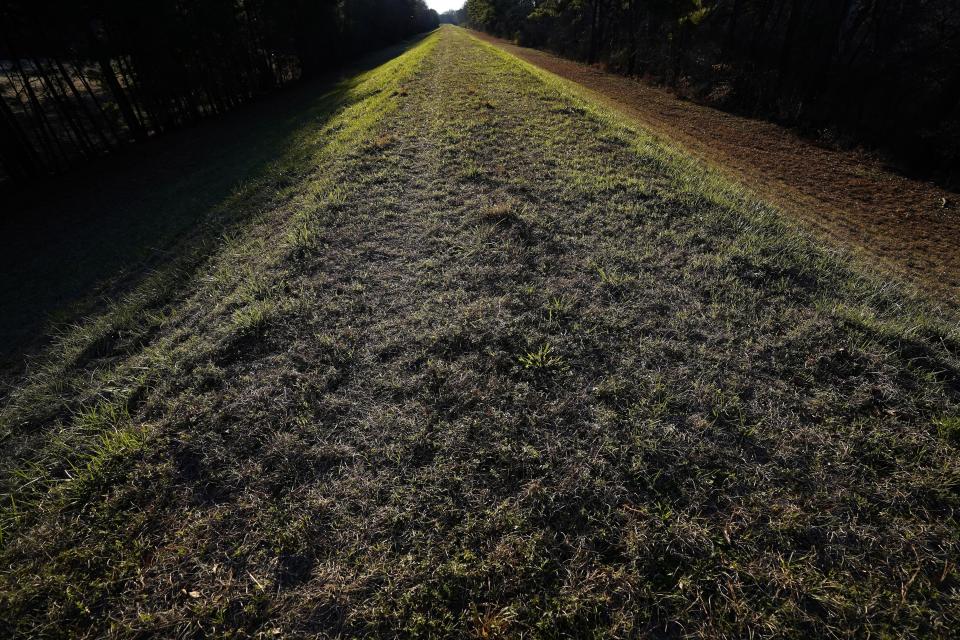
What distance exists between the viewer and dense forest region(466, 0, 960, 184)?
1251 cm

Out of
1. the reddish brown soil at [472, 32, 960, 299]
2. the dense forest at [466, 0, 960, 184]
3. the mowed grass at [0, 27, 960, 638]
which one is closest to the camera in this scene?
the mowed grass at [0, 27, 960, 638]

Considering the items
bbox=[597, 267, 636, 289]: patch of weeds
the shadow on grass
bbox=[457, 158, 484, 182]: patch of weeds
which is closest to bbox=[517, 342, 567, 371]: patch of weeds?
bbox=[597, 267, 636, 289]: patch of weeds

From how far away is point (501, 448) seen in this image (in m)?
2.85

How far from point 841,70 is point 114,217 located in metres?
29.0

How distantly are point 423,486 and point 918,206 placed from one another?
12.9 metres

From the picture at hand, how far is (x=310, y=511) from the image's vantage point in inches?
101

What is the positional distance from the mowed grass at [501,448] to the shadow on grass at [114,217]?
7.52 ft

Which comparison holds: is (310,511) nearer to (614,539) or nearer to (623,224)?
(614,539)

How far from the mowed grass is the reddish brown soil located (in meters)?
2.81

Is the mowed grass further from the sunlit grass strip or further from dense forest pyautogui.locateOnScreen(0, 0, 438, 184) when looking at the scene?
dense forest pyautogui.locateOnScreen(0, 0, 438, 184)

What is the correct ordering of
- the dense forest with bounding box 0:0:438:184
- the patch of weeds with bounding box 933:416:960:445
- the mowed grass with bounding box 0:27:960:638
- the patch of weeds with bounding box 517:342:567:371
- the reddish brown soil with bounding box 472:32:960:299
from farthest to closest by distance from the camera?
1. the dense forest with bounding box 0:0:438:184
2. the reddish brown soil with bounding box 472:32:960:299
3. the patch of weeds with bounding box 517:342:567:371
4. the patch of weeds with bounding box 933:416:960:445
5. the mowed grass with bounding box 0:27:960:638

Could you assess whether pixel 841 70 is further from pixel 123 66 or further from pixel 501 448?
pixel 123 66

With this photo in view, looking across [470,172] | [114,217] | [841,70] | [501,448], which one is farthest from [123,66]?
[841,70]

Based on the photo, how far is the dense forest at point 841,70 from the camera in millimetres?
12508
